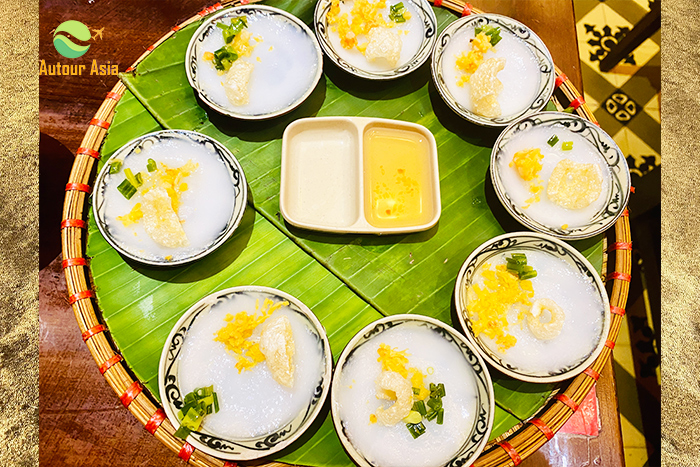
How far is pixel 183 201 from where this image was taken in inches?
85.4

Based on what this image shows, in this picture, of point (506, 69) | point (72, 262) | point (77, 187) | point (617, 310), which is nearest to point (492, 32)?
point (506, 69)

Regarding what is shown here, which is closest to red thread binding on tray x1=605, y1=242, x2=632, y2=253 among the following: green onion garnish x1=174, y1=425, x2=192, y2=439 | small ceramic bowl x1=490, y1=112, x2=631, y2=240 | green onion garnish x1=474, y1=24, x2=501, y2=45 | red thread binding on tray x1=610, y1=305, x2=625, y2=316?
small ceramic bowl x1=490, y1=112, x2=631, y2=240

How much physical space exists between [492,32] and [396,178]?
1.11m

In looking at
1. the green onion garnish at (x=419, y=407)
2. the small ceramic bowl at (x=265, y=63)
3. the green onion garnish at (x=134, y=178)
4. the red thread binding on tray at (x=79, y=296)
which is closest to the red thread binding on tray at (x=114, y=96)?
the small ceramic bowl at (x=265, y=63)

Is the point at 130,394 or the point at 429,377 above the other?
the point at 429,377

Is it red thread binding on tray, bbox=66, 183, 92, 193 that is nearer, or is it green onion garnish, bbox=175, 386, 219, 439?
green onion garnish, bbox=175, 386, 219, 439

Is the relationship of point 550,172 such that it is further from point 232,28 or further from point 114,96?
point 114,96

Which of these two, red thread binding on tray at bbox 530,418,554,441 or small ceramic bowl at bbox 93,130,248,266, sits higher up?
small ceramic bowl at bbox 93,130,248,266

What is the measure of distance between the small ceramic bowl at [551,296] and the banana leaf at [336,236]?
0.15 metres

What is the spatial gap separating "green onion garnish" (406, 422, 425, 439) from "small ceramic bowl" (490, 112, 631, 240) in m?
1.17

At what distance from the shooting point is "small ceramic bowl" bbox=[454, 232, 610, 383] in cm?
202

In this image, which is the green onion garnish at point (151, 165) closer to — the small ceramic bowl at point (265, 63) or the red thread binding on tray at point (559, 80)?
the small ceramic bowl at point (265, 63)

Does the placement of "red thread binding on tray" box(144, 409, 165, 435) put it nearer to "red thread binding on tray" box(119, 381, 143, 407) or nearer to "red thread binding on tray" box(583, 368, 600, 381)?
"red thread binding on tray" box(119, 381, 143, 407)

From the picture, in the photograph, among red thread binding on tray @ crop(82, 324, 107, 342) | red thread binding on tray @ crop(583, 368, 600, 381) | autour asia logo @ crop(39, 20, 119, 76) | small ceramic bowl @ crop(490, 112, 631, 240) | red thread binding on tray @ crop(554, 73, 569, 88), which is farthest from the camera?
autour asia logo @ crop(39, 20, 119, 76)
